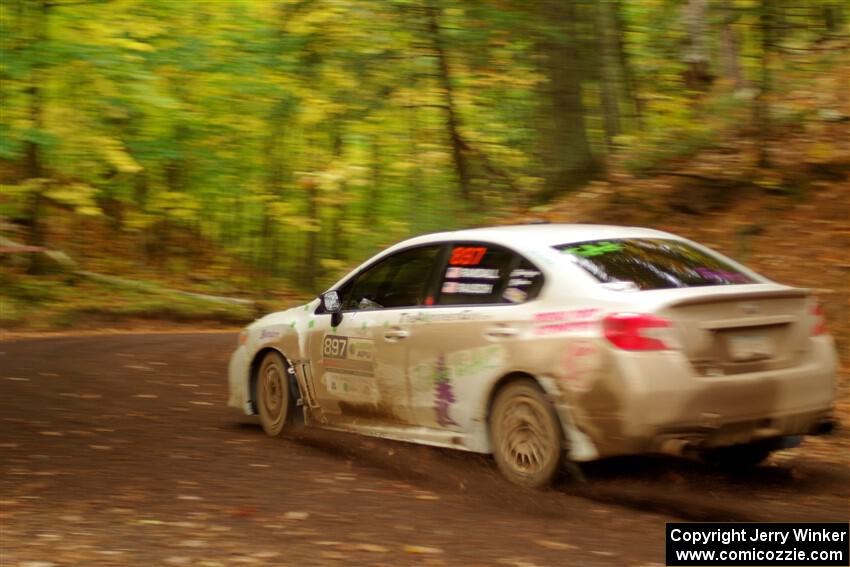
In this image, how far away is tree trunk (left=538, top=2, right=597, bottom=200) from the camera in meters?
13.9

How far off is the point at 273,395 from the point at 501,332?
2936 millimetres

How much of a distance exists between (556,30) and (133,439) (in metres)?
7.27

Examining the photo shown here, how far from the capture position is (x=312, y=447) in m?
8.86

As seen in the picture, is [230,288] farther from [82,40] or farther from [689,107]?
[689,107]

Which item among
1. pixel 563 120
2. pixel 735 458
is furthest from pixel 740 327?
pixel 563 120

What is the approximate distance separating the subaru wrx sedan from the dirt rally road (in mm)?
305

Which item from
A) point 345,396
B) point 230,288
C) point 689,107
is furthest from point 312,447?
point 230,288

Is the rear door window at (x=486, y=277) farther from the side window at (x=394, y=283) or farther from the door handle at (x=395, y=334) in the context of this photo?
the door handle at (x=395, y=334)

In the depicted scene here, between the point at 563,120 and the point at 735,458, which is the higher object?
the point at 563,120

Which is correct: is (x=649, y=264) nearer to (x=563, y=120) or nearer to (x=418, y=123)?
(x=563, y=120)

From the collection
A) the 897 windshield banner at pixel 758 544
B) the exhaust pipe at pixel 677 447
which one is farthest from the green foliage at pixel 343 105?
the 897 windshield banner at pixel 758 544

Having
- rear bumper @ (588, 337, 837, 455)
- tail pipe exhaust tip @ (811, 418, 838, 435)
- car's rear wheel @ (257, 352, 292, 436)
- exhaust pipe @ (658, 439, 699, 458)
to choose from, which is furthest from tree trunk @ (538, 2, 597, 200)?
exhaust pipe @ (658, 439, 699, 458)

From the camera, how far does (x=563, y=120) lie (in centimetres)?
1426

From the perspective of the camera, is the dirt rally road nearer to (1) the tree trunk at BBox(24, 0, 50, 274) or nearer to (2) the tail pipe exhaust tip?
(2) the tail pipe exhaust tip
